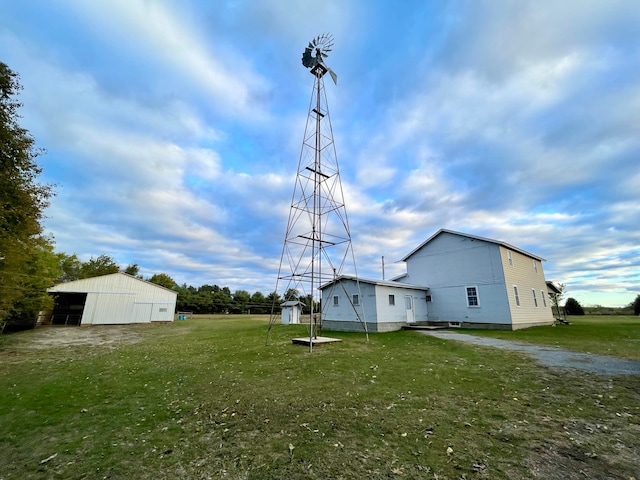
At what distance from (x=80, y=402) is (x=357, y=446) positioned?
21.1 feet

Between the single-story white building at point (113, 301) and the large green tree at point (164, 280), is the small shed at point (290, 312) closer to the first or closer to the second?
the single-story white building at point (113, 301)

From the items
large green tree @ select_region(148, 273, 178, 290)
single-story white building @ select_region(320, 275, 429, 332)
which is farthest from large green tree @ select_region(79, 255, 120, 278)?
single-story white building @ select_region(320, 275, 429, 332)

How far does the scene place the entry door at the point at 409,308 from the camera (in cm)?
2101

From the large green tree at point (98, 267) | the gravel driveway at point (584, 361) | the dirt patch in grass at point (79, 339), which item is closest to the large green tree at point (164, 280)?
the large green tree at point (98, 267)

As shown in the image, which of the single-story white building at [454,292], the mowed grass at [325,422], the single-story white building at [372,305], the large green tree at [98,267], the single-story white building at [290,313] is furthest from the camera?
the large green tree at [98,267]

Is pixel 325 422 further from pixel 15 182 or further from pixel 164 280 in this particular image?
pixel 164 280

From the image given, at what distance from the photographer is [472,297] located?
67.3 feet

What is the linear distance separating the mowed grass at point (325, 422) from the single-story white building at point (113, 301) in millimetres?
23569

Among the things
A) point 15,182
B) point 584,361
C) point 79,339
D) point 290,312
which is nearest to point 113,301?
point 79,339

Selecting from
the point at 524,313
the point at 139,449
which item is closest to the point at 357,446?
the point at 139,449

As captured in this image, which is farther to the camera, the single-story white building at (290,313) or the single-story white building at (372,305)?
the single-story white building at (290,313)

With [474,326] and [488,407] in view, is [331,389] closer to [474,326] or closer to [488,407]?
[488,407]

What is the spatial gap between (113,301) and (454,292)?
3340cm

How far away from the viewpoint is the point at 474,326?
2017 cm
